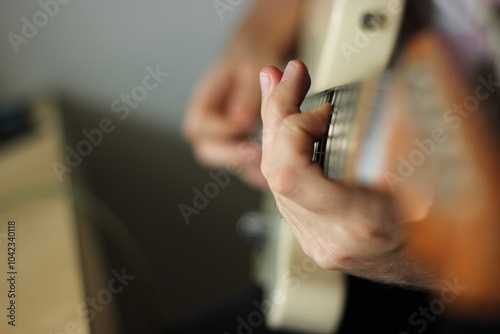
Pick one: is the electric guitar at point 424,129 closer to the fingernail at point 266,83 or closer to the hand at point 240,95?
the fingernail at point 266,83

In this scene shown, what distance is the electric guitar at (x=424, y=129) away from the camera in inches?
Answer: 6.9

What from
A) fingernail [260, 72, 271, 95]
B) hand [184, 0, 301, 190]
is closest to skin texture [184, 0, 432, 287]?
fingernail [260, 72, 271, 95]

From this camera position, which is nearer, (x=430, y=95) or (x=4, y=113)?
(x=430, y=95)

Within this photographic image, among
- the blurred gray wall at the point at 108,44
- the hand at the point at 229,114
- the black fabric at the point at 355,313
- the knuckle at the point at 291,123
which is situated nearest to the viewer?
the knuckle at the point at 291,123

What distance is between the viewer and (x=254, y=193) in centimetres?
83

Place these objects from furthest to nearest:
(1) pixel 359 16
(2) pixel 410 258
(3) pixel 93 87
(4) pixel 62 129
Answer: (3) pixel 93 87 → (4) pixel 62 129 → (1) pixel 359 16 → (2) pixel 410 258

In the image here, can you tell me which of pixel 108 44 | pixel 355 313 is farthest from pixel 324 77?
pixel 108 44

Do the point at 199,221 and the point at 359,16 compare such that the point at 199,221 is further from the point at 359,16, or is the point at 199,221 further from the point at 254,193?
the point at 359,16

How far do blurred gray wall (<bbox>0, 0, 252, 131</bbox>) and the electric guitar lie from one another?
1.52 feet

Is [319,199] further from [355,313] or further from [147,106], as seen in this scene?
[147,106]

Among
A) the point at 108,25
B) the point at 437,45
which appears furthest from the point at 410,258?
the point at 108,25

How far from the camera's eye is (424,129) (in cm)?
21

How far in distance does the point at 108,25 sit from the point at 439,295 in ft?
2.05

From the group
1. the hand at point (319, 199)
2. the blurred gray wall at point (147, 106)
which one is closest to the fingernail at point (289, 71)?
the hand at point (319, 199)
